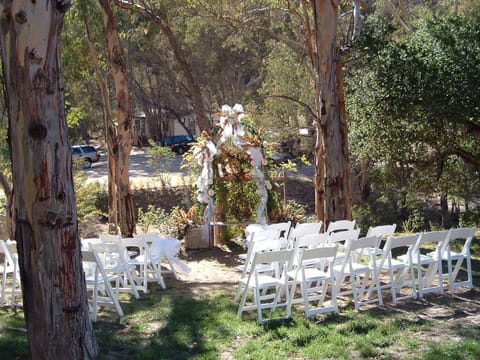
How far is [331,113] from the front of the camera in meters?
11.3

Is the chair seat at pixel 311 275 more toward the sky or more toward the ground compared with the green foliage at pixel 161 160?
more toward the ground

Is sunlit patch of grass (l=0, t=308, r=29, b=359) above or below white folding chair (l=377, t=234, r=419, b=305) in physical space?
below

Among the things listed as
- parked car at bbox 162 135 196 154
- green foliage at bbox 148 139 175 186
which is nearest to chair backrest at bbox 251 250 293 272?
green foliage at bbox 148 139 175 186

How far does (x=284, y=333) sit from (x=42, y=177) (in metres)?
2.76

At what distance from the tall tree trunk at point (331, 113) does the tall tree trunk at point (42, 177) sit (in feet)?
22.7

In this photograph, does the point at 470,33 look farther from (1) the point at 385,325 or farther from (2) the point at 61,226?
(2) the point at 61,226

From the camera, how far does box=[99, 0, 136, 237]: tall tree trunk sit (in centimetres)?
1286

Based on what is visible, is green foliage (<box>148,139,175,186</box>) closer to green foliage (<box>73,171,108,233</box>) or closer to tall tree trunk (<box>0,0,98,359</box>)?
green foliage (<box>73,171,108,233</box>)

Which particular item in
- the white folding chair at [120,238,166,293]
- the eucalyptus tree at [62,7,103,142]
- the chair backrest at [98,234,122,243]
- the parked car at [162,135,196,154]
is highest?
the eucalyptus tree at [62,7,103,142]

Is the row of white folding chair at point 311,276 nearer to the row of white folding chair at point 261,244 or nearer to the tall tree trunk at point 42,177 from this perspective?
the row of white folding chair at point 261,244

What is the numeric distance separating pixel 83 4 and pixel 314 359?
1174 cm

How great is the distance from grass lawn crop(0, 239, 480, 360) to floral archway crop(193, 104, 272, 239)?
464cm

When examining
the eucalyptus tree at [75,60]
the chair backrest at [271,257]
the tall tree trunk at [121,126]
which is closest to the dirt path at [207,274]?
the tall tree trunk at [121,126]

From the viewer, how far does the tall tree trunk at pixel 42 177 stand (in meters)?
4.89
